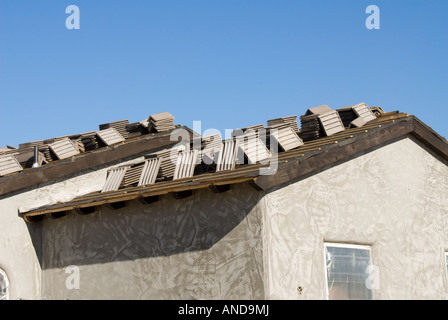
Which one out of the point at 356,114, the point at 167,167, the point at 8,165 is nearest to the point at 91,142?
the point at 8,165

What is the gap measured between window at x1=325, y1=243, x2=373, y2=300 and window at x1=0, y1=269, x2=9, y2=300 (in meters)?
6.83

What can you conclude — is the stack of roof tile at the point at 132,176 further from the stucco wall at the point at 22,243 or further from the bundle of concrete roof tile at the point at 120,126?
the bundle of concrete roof tile at the point at 120,126

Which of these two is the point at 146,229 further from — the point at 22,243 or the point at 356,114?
the point at 356,114

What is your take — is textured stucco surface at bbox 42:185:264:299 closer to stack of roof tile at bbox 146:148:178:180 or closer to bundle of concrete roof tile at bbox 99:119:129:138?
stack of roof tile at bbox 146:148:178:180

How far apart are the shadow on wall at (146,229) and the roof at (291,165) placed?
232 millimetres

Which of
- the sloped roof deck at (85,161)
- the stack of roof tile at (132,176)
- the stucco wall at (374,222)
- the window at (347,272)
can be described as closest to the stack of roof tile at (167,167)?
the stack of roof tile at (132,176)

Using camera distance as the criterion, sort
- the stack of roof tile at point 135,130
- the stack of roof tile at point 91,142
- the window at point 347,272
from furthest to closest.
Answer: the stack of roof tile at point 135,130 < the stack of roof tile at point 91,142 < the window at point 347,272

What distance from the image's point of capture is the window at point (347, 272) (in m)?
10.1

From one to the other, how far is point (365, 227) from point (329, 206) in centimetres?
86

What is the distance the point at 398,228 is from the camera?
11203 millimetres
